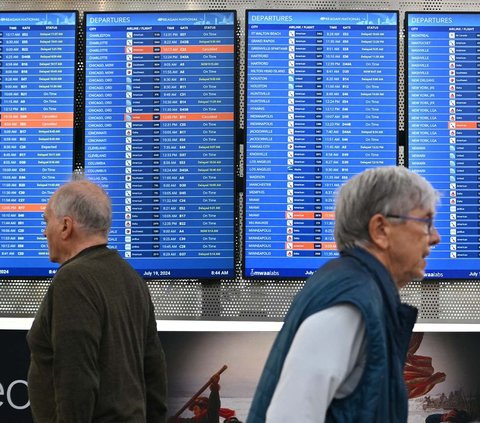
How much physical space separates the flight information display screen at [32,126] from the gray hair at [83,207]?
1.17 meters

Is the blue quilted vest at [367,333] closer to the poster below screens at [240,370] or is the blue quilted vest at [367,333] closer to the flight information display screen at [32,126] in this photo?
the poster below screens at [240,370]

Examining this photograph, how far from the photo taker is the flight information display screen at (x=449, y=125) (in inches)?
155

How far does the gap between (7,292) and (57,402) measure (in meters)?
1.65

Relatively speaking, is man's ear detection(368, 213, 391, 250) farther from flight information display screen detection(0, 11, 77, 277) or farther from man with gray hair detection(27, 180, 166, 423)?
flight information display screen detection(0, 11, 77, 277)

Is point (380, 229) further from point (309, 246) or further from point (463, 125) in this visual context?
point (463, 125)

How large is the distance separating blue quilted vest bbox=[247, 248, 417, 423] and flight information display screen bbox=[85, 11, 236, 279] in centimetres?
205

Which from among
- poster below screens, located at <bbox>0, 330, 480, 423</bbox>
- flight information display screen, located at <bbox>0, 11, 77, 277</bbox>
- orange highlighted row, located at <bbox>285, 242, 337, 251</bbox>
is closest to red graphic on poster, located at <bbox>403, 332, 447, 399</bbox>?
poster below screens, located at <bbox>0, 330, 480, 423</bbox>

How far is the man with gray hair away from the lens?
103 inches

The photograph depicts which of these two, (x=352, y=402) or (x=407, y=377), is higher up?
(x=352, y=402)

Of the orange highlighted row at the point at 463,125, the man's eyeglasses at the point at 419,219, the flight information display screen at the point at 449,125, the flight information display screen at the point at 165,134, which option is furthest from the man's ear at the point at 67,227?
the orange highlighted row at the point at 463,125

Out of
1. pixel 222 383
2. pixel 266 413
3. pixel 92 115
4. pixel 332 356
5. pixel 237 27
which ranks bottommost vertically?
pixel 222 383

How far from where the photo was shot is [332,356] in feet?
5.79

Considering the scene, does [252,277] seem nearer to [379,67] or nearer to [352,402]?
[379,67]

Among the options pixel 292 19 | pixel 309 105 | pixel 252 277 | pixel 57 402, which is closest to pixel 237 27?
pixel 292 19
